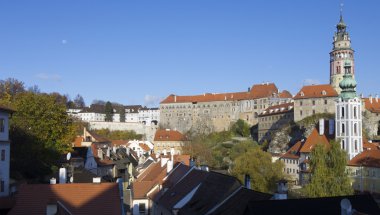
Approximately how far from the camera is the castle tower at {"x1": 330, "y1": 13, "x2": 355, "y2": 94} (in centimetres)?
10731

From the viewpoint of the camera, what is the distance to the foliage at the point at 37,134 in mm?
36287

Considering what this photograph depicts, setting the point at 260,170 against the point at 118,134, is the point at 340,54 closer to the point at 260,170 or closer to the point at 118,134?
the point at 118,134

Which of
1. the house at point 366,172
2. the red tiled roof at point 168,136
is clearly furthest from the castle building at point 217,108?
the house at point 366,172

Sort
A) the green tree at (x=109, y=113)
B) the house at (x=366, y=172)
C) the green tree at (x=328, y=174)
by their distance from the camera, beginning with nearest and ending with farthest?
the green tree at (x=328, y=174) → the house at (x=366, y=172) → the green tree at (x=109, y=113)

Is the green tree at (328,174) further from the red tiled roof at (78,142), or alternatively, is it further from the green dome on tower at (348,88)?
the red tiled roof at (78,142)

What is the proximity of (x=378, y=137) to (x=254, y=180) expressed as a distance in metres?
50.6

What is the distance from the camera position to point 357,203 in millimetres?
18156

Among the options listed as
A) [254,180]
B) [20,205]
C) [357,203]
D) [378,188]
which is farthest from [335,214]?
[378,188]

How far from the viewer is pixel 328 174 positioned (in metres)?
41.2

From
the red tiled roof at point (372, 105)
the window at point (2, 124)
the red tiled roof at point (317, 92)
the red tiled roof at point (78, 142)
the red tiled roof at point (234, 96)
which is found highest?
the red tiled roof at point (234, 96)

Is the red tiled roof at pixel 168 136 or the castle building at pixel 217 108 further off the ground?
the castle building at pixel 217 108

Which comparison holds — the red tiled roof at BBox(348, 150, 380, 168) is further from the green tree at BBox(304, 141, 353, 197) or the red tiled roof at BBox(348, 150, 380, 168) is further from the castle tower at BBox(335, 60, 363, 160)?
the green tree at BBox(304, 141, 353, 197)

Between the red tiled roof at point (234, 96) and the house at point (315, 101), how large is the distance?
905 inches

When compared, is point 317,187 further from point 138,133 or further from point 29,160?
point 138,133
